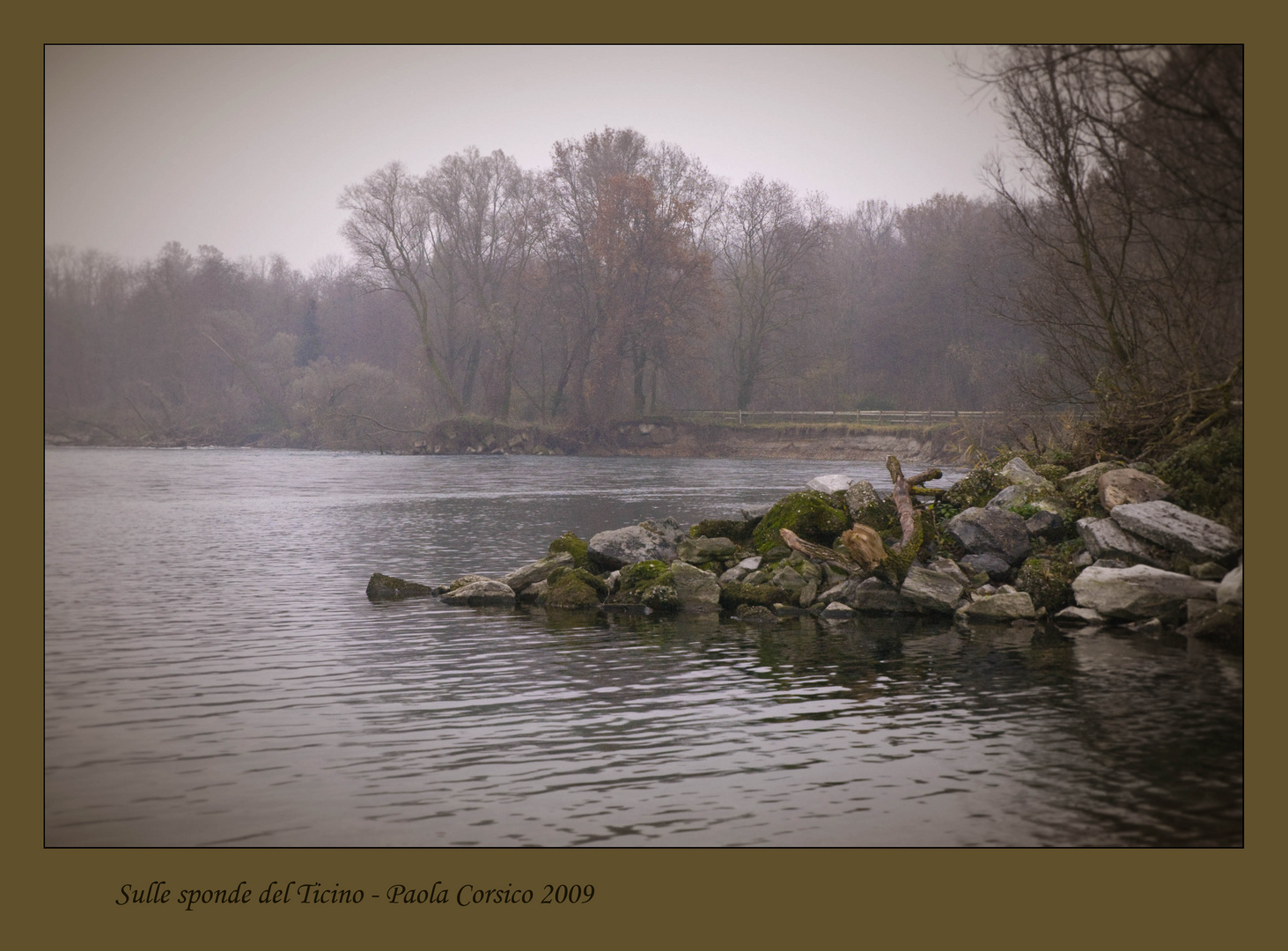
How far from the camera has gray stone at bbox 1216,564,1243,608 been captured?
12250 millimetres

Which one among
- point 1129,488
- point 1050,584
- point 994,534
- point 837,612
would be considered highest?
point 1129,488

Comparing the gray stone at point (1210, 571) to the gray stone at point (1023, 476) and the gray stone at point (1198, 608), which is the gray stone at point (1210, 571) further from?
the gray stone at point (1023, 476)

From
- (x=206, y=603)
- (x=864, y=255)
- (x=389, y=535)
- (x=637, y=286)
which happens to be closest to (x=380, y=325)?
(x=637, y=286)

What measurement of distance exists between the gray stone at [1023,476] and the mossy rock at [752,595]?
4.27 meters

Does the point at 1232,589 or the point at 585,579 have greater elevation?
the point at 1232,589

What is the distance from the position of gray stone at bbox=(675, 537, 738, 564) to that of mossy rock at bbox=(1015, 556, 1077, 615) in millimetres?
5128

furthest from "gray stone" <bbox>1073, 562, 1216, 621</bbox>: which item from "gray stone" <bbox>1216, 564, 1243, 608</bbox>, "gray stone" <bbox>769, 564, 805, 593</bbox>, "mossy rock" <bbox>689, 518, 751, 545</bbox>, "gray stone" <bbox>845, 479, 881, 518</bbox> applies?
"mossy rock" <bbox>689, 518, 751, 545</bbox>

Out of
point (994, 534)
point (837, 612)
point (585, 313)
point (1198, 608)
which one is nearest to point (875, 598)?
point (837, 612)

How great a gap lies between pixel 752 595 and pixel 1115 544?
17.2 ft

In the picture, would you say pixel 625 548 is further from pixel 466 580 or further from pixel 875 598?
pixel 875 598

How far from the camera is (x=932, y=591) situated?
1562 cm

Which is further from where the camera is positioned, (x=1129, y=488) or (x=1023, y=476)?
(x=1023, y=476)

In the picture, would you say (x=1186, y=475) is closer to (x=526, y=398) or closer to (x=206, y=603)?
(x=206, y=603)
